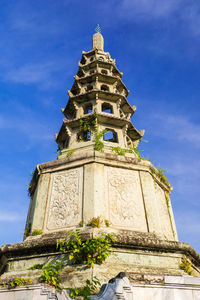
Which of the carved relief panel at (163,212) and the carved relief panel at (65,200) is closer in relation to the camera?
the carved relief panel at (65,200)

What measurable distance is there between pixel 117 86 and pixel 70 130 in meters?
4.79

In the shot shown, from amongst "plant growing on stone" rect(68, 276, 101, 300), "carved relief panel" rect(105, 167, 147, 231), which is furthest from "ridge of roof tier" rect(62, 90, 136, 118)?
"plant growing on stone" rect(68, 276, 101, 300)

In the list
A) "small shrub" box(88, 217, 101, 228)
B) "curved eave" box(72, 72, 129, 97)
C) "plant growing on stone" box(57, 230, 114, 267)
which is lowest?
"plant growing on stone" box(57, 230, 114, 267)

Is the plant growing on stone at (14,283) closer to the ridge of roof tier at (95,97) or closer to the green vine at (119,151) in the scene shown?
the green vine at (119,151)

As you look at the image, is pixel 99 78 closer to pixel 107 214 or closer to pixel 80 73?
pixel 80 73

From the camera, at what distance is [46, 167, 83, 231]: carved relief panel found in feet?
28.6

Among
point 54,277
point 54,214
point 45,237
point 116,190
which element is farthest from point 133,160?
point 54,277

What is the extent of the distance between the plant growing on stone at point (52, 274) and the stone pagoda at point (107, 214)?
186mm

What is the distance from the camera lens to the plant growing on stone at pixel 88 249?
7.10 metres

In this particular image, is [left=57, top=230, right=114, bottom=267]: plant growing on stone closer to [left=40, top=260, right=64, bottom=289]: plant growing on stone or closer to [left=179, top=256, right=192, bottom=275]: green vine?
[left=40, top=260, right=64, bottom=289]: plant growing on stone

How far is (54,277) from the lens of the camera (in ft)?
22.6

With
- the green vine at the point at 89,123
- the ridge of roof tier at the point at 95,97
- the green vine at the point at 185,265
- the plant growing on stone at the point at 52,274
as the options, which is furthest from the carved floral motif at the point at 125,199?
the ridge of roof tier at the point at 95,97

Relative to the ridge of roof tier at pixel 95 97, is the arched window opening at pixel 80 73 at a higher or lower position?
higher

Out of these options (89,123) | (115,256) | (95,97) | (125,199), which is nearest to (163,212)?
(125,199)
